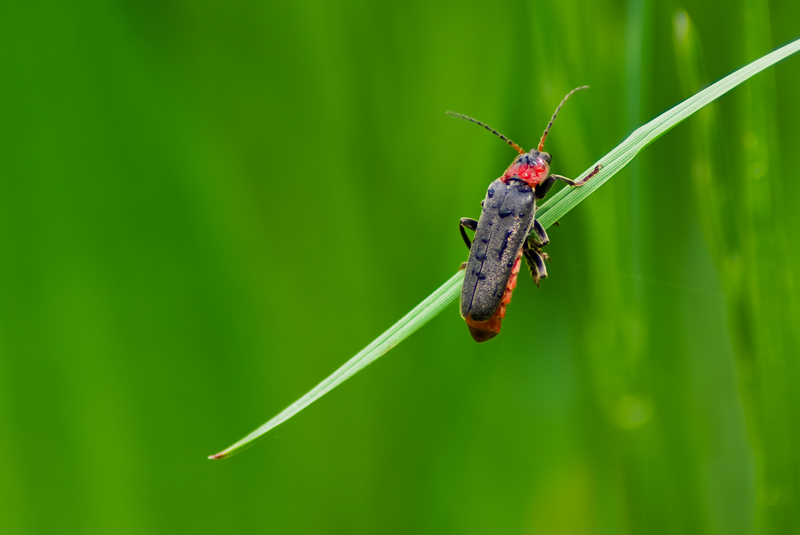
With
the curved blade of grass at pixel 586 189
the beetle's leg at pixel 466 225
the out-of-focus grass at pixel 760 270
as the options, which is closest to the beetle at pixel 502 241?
the beetle's leg at pixel 466 225

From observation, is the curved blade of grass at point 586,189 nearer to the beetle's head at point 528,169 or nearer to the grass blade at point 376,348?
the grass blade at point 376,348

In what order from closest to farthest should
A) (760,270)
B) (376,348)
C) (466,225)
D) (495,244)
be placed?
(376,348) < (760,270) < (495,244) < (466,225)

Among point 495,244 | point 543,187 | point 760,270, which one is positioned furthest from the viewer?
point 543,187

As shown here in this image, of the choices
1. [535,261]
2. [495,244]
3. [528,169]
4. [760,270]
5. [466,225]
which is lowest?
[760,270]

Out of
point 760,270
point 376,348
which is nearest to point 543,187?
point 760,270

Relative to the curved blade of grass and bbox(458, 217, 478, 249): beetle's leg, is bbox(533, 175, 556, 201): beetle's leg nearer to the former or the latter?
bbox(458, 217, 478, 249): beetle's leg

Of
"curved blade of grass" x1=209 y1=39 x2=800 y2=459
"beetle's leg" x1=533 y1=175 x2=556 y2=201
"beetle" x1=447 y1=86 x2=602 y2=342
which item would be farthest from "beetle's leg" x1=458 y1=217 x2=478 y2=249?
"curved blade of grass" x1=209 y1=39 x2=800 y2=459

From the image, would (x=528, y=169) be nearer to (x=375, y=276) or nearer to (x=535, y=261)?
(x=535, y=261)
